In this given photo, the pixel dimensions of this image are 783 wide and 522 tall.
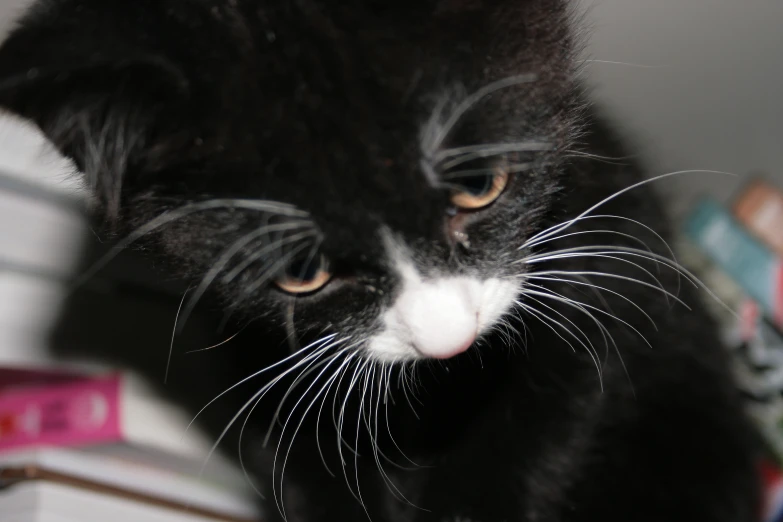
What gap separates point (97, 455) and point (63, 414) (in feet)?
0.29

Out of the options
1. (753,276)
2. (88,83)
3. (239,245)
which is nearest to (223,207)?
(239,245)

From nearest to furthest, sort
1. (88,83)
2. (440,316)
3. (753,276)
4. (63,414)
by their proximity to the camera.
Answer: (88,83) → (440,316) → (63,414) → (753,276)

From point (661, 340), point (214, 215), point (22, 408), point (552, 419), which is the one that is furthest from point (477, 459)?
point (22, 408)

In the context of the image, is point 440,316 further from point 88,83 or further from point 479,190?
point 88,83

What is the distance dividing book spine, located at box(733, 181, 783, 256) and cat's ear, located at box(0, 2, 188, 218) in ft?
4.22

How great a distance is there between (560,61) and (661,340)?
19.5 inches

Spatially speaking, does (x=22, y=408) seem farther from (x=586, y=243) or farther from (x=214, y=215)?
(x=586, y=243)

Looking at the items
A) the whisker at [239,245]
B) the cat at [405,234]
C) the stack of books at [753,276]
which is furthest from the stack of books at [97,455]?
the stack of books at [753,276]

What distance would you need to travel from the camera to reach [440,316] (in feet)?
2.24

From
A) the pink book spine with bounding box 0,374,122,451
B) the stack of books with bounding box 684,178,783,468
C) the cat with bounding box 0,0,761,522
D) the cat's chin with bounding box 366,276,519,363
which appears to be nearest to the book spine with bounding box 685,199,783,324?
the stack of books with bounding box 684,178,783,468

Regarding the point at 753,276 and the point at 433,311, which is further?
the point at 753,276

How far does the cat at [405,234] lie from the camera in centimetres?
59

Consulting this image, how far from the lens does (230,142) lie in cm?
60

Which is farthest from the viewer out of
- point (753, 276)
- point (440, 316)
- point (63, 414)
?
point (753, 276)
